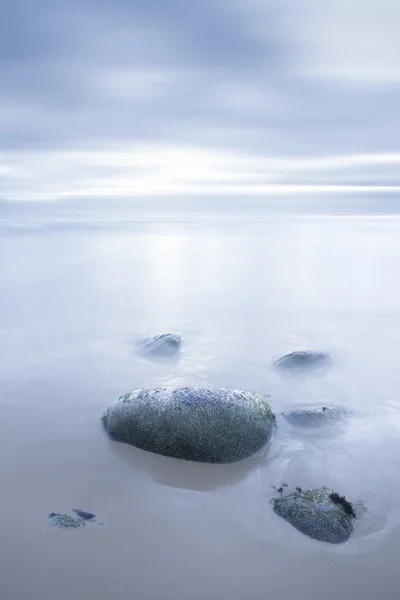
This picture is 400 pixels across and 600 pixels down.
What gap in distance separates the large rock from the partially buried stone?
4.60 feet

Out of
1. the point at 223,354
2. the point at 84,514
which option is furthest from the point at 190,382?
the point at 84,514

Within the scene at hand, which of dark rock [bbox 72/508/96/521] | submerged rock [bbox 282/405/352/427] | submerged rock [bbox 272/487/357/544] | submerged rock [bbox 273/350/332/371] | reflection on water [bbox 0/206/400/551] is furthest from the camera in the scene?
submerged rock [bbox 273/350/332/371]

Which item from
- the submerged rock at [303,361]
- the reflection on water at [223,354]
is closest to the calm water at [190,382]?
the reflection on water at [223,354]

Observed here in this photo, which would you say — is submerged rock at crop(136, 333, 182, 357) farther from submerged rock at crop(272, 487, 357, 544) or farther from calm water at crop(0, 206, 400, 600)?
submerged rock at crop(272, 487, 357, 544)

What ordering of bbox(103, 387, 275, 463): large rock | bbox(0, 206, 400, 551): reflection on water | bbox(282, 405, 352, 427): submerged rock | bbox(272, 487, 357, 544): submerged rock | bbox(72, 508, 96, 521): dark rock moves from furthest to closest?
bbox(282, 405, 352, 427): submerged rock → bbox(103, 387, 275, 463): large rock → bbox(0, 206, 400, 551): reflection on water → bbox(72, 508, 96, 521): dark rock → bbox(272, 487, 357, 544): submerged rock

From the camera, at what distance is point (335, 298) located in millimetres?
15461

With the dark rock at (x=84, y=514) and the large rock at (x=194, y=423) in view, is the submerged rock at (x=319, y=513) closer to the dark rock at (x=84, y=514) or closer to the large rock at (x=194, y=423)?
the large rock at (x=194, y=423)

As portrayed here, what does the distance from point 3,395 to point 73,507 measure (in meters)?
3.07

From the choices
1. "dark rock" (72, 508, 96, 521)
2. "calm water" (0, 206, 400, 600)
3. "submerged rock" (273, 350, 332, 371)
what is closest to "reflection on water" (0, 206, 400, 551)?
"calm water" (0, 206, 400, 600)

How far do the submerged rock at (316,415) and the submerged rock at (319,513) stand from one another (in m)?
1.57

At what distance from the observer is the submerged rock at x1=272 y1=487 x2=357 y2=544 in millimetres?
5250

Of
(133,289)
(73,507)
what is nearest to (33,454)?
(73,507)

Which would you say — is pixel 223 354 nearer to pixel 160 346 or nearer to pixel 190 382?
pixel 160 346

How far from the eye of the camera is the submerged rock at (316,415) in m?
7.43
